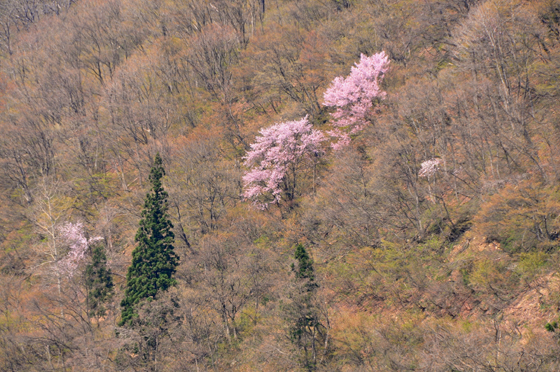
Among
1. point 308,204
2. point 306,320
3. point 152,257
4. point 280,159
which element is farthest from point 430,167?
point 152,257

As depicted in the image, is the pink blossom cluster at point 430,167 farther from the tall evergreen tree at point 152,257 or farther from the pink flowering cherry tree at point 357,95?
the tall evergreen tree at point 152,257

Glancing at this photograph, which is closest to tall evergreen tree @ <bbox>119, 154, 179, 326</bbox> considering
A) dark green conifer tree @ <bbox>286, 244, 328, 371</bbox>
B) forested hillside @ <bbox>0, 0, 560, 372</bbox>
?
forested hillside @ <bbox>0, 0, 560, 372</bbox>

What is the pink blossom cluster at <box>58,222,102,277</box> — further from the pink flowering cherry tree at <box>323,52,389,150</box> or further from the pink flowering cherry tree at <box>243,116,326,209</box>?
the pink flowering cherry tree at <box>323,52,389,150</box>

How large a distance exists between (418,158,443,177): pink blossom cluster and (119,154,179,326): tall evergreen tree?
16817 mm

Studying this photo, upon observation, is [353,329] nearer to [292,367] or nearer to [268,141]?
[292,367]

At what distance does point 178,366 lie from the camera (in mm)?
26094

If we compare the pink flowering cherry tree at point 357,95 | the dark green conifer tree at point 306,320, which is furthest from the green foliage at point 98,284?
the pink flowering cherry tree at point 357,95

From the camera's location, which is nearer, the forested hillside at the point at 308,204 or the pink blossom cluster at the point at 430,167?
the forested hillside at the point at 308,204

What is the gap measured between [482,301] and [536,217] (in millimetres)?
4268

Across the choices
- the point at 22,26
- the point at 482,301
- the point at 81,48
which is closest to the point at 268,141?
the point at 482,301

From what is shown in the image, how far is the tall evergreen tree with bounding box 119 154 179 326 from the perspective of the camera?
31016 millimetres

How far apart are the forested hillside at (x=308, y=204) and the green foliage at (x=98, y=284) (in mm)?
206

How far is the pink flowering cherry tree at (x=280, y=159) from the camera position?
37.8 metres

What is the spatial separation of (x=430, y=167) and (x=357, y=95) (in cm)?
1219
